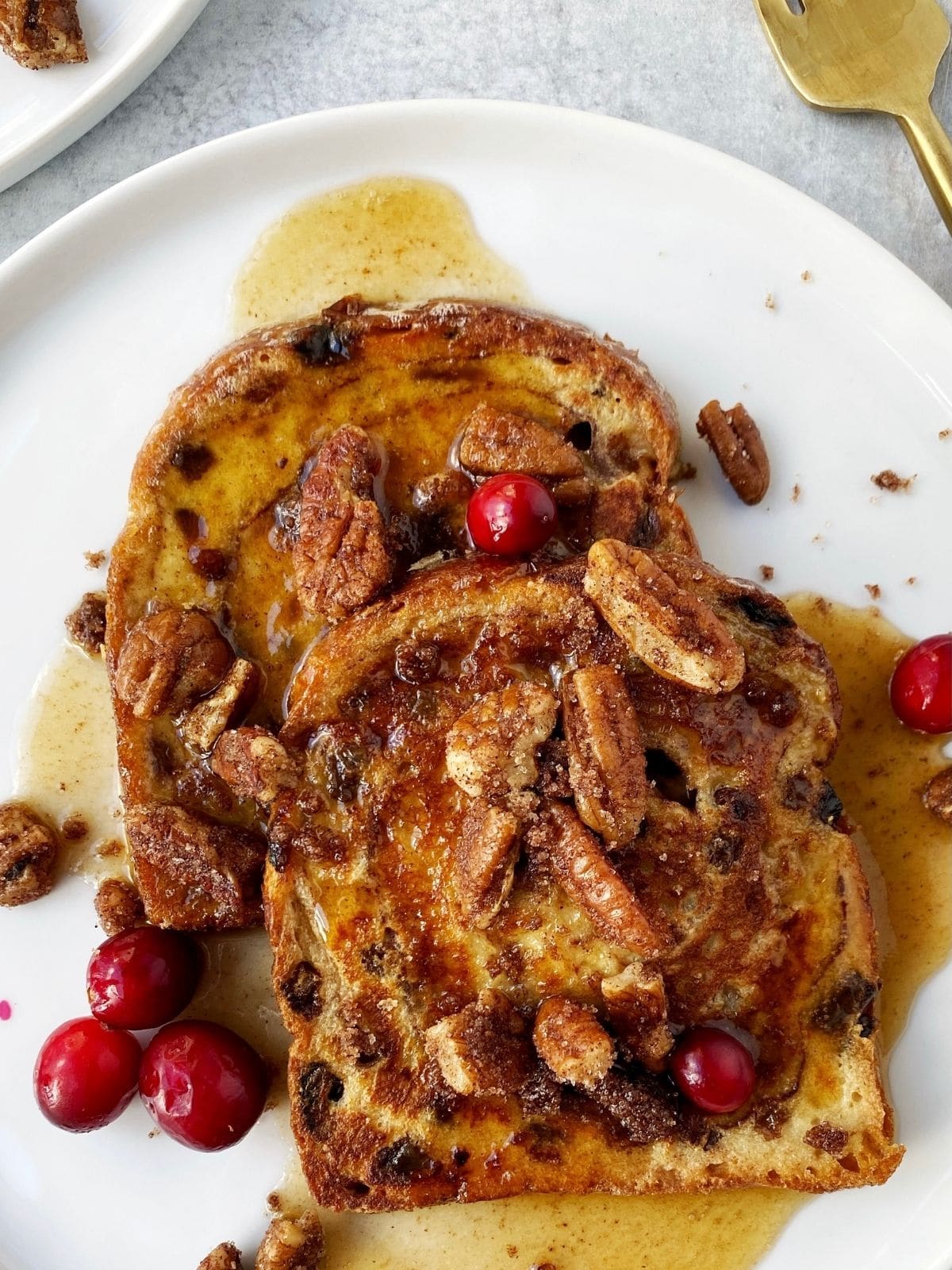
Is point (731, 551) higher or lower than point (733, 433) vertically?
lower

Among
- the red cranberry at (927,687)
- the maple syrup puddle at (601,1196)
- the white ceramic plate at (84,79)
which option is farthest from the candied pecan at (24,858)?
the red cranberry at (927,687)

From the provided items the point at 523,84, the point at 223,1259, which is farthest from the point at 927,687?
the point at 223,1259

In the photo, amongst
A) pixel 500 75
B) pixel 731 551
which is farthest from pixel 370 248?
pixel 731 551

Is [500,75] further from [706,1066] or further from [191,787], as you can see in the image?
[706,1066]

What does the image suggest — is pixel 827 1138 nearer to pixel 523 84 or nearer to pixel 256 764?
pixel 256 764

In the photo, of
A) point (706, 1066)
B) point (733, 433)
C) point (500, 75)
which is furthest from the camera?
point (500, 75)

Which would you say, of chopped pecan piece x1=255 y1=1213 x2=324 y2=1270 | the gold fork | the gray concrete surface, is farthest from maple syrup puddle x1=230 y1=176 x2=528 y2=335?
chopped pecan piece x1=255 y1=1213 x2=324 y2=1270

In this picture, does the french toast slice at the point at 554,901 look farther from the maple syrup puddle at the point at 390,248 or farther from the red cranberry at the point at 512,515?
the maple syrup puddle at the point at 390,248
